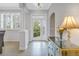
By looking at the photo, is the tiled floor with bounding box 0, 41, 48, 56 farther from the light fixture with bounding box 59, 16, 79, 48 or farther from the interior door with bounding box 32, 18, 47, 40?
the light fixture with bounding box 59, 16, 79, 48

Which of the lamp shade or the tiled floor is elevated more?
the lamp shade

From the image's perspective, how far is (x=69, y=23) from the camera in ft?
5.36

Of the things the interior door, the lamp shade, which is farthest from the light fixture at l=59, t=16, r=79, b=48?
the interior door

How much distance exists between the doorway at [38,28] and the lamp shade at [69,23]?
0.25 meters

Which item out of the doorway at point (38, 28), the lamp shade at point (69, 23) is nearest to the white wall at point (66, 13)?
the lamp shade at point (69, 23)

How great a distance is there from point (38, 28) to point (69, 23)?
0.42 metres

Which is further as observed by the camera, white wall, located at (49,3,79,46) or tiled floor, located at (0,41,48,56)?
tiled floor, located at (0,41,48,56)

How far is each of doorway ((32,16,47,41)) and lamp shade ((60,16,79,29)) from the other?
0.83 ft

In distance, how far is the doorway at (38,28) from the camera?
1.60 metres

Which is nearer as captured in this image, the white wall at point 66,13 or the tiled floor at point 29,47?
the white wall at point 66,13

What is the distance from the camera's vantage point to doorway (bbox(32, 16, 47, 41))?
1602 millimetres

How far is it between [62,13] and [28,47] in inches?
25.8

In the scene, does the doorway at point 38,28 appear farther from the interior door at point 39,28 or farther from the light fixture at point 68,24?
the light fixture at point 68,24

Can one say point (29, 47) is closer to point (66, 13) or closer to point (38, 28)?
point (38, 28)
